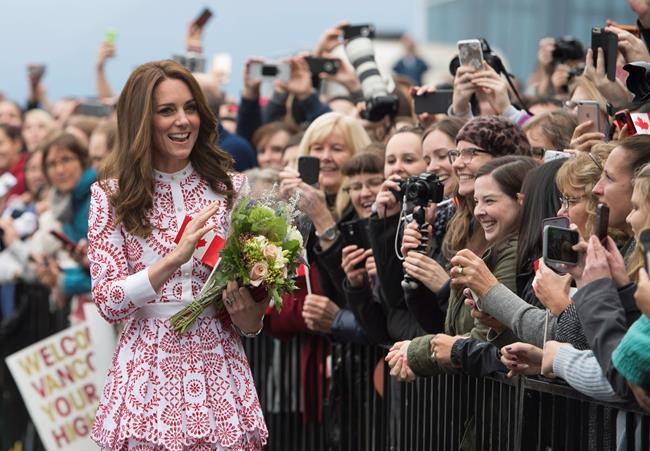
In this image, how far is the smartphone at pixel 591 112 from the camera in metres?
7.47

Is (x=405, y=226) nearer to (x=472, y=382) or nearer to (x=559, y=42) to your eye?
(x=472, y=382)

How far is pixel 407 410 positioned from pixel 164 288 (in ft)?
5.60

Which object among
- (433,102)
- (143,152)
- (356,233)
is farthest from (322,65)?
(143,152)

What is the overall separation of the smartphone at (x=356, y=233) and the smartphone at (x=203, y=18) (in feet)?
18.6

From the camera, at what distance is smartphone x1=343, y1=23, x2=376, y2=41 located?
10484mm

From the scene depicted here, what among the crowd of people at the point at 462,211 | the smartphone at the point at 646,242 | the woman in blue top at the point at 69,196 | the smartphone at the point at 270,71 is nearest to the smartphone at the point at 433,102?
the crowd of people at the point at 462,211

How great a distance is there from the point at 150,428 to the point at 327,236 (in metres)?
2.36

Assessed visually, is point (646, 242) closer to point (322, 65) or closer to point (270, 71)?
point (322, 65)

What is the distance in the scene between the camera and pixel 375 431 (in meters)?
8.44

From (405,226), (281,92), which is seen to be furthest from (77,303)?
(405,226)

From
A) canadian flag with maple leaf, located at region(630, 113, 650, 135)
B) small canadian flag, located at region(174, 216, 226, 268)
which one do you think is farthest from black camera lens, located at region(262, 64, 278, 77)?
canadian flag with maple leaf, located at region(630, 113, 650, 135)

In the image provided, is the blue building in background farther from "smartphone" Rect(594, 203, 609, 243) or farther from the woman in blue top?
"smartphone" Rect(594, 203, 609, 243)

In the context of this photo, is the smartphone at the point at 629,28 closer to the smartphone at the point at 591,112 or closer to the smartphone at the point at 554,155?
the smartphone at the point at 591,112

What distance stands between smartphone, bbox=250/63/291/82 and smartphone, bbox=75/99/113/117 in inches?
166
